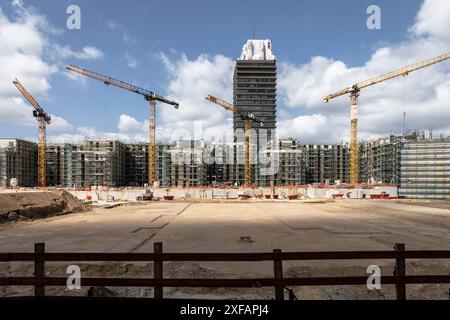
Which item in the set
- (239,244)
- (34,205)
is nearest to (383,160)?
(239,244)

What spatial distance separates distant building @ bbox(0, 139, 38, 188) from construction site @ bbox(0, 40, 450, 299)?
1.50 ft

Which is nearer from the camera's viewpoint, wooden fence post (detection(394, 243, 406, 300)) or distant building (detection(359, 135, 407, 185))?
wooden fence post (detection(394, 243, 406, 300))

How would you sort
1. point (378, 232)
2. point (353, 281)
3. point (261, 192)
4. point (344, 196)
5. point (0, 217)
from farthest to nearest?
point (261, 192) → point (344, 196) → point (0, 217) → point (378, 232) → point (353, 281)

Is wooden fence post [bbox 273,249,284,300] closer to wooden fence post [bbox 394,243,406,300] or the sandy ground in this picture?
wooden fence post [bbox 394,243,406,300]

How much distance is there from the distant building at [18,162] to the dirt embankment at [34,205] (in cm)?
9496

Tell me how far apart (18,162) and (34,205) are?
366 ft

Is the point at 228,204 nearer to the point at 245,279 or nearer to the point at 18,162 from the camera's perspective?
the point at 245,279

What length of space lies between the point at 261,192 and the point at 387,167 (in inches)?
2165

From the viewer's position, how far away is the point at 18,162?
409 ft

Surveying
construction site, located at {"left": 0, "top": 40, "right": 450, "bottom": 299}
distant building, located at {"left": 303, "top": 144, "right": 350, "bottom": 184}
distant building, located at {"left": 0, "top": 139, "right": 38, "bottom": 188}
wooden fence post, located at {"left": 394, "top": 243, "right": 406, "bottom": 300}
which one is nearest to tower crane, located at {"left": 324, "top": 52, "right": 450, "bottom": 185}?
construction site, located at {"left": 0, "top": 40, "right": 450, "bottom": 299}

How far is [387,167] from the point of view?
105188 millimetres

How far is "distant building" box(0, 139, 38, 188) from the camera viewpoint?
117 m
